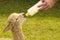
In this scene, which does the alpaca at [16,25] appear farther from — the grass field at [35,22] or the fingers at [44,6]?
the fingers at [44,6]

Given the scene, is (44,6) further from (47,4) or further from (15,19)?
(15,19)

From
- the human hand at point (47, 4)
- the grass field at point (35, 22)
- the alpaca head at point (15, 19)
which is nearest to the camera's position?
the human hand at point (47, 4)

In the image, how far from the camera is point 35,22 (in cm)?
933

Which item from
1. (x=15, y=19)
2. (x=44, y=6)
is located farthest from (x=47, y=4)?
(x=15, y=19)

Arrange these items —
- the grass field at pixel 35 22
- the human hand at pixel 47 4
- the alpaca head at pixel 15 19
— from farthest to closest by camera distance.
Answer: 1. the grass field at pixel 35 22
2. the alpaca head at pixel 15 19
3. the human hand at pixel 47 4

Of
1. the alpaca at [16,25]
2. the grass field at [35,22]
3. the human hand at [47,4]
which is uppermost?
the grass field at [35,22]

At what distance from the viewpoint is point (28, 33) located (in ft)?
26.5

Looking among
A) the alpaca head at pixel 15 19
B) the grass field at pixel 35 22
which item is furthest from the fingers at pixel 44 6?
the grass field at pixel 35 22

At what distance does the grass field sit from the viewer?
25.5 feet

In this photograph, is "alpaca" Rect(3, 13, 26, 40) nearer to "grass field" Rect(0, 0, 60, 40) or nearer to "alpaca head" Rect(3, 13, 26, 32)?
"alpaca head" Rect(3, 13, 26, 32)

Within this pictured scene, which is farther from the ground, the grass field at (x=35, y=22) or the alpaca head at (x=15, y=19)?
the grass field at (x=35, y=22)

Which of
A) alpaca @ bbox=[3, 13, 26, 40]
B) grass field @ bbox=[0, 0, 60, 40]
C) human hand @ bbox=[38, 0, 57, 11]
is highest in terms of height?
grass field @ bbox=[0, 0, 60, 40]

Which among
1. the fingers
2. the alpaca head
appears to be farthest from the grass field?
the fingers

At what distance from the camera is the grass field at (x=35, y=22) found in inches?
306
